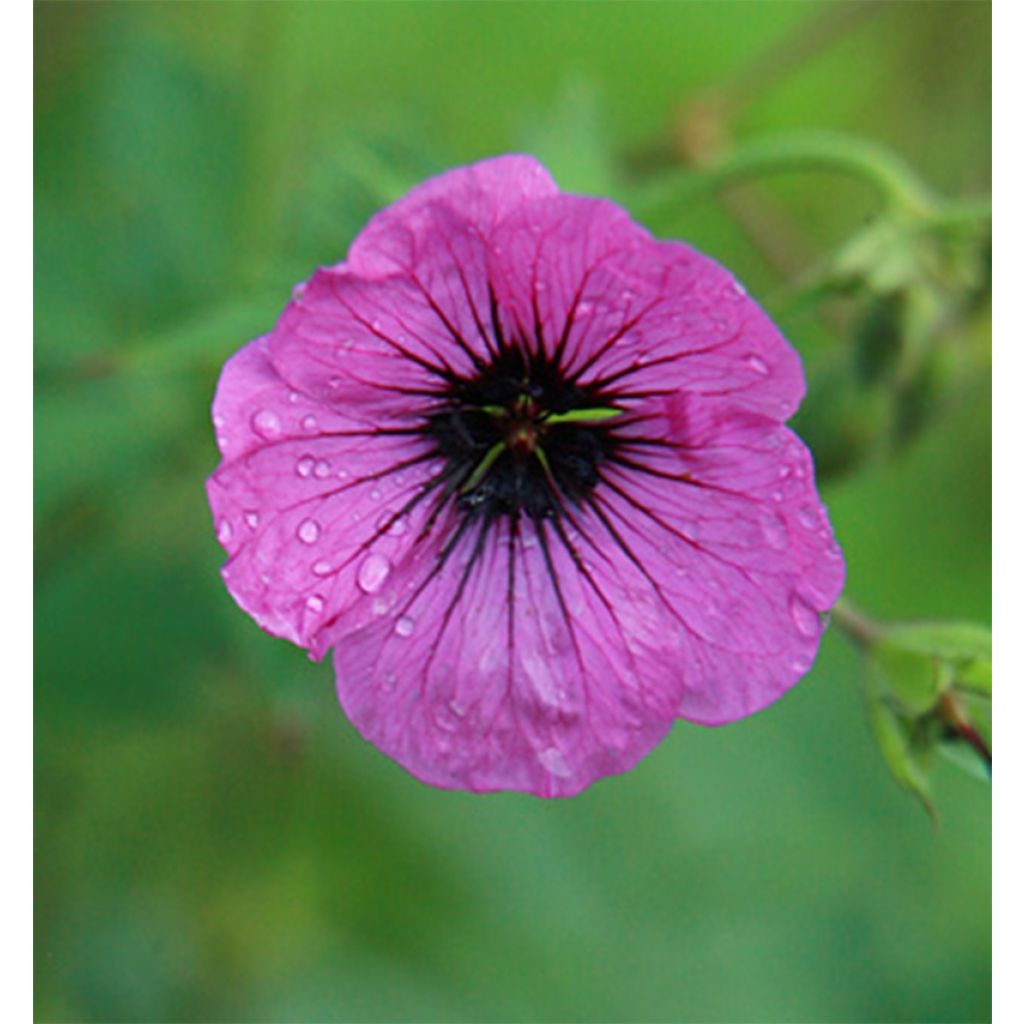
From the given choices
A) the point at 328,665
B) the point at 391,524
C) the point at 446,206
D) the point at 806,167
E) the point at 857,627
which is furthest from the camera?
the point at 328,665

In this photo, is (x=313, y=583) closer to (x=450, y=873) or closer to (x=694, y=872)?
(x=450, y=873)

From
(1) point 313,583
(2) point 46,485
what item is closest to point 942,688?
(1) point 313,583

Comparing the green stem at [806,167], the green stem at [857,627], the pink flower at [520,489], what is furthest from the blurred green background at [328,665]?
the pink flower at [520,489]

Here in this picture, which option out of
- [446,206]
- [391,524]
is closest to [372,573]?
[391,524]

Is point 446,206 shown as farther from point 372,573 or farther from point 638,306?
point 372,573

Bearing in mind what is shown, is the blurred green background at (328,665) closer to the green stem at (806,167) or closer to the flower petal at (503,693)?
the green stem at (806,167)
